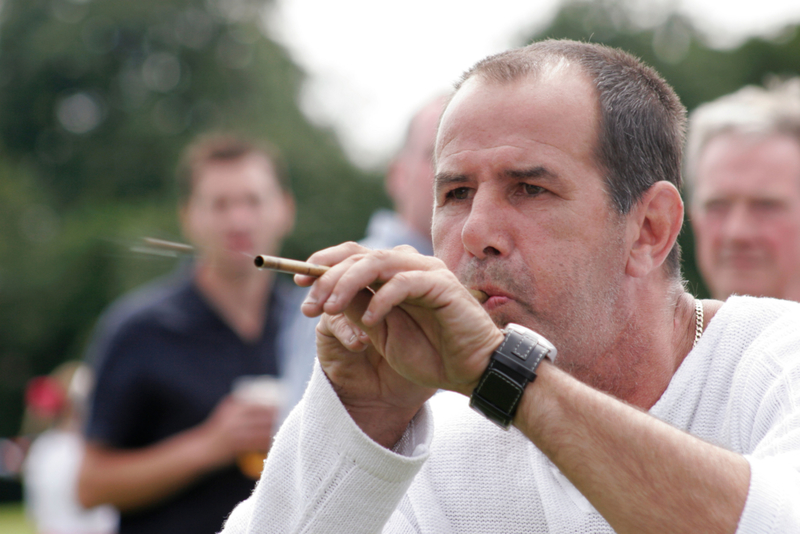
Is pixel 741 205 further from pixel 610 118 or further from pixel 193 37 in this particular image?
pixel 193 37

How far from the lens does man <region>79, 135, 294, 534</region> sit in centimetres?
409

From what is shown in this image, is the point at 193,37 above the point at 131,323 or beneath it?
beneath

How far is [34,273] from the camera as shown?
1087 inches

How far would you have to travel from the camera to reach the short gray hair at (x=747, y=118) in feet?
14.1

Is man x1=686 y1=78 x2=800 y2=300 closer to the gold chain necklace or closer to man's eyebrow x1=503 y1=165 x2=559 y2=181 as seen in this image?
the gold chain necklace

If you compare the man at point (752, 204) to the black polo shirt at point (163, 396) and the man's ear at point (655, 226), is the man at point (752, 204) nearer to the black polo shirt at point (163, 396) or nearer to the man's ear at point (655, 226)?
the man's ear at point (655, 226)

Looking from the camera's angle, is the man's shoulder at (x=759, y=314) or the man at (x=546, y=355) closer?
the man at (x=546, y=355)

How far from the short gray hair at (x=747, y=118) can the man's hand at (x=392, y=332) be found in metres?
2.79

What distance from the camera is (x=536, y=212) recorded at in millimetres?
2283

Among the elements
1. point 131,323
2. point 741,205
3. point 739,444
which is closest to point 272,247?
point 131,323

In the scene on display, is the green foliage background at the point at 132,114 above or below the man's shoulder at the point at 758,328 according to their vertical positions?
below

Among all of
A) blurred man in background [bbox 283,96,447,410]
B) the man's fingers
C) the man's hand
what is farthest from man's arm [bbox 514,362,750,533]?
blurred man in background [bbox 283,96,447,410]

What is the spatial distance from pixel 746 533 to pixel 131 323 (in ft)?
10.6

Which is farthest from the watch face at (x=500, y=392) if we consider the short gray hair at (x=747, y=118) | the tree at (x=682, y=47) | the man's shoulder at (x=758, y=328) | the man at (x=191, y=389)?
the tree at (x=682, y=47)
